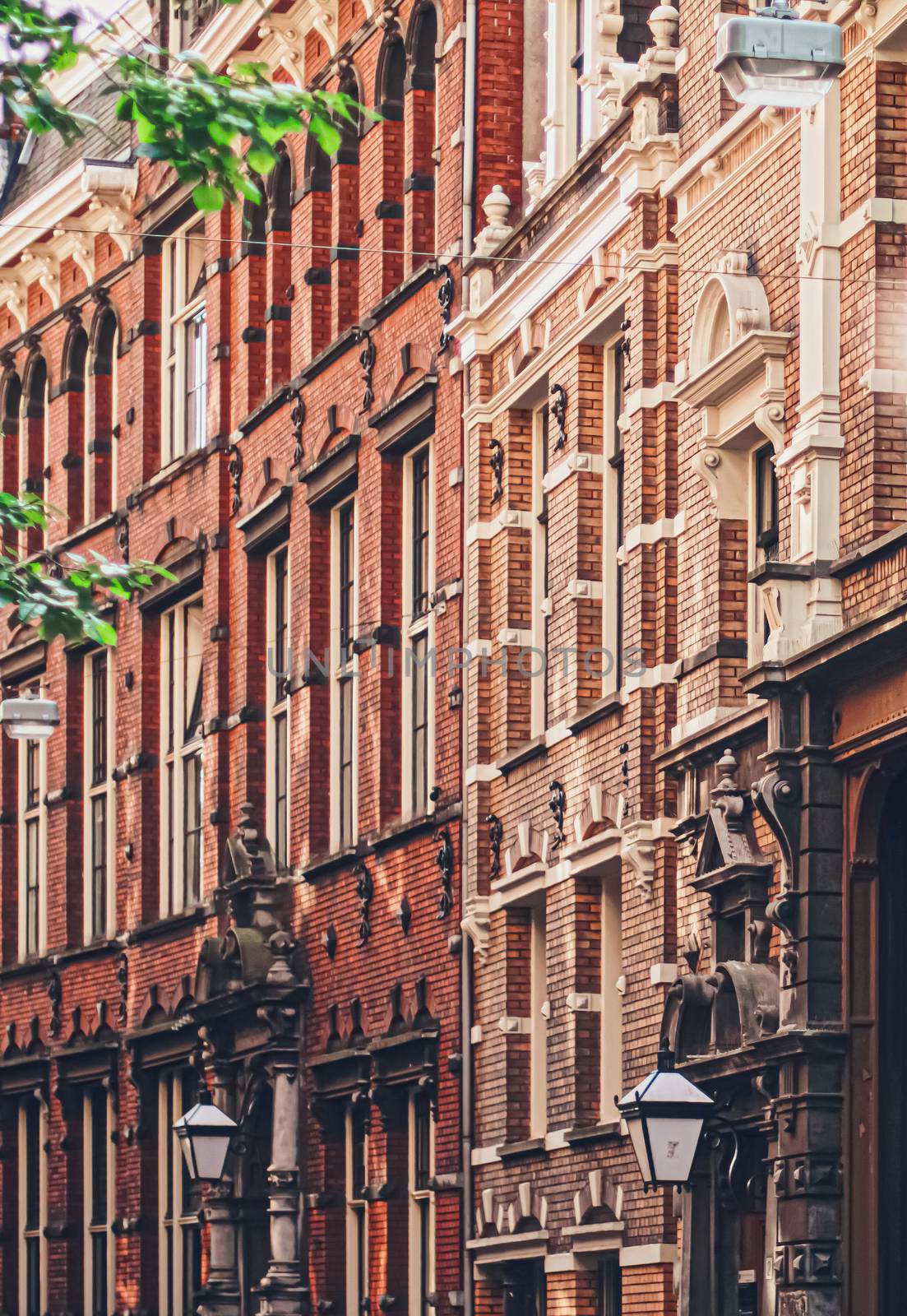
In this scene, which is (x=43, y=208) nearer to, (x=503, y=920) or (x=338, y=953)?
(x=338, y=953)

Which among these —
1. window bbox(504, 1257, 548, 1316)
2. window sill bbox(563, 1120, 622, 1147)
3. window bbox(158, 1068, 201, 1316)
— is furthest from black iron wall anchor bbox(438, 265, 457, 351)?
window bbox(158, 1068, 201, 1316)

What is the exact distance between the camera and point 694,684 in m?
19.9

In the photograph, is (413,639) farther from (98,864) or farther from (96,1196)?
(96,1196)

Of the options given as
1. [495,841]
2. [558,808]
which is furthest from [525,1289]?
[558,808]

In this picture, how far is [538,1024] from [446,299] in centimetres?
583

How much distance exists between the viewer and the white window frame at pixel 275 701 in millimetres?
29734

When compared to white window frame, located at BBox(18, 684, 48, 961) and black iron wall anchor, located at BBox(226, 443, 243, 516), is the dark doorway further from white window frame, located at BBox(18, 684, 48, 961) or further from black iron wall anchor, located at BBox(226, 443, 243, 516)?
white window frame, located at BBox(18, 684, 48, 961)

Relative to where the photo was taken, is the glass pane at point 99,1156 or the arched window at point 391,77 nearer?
the arched window at point 391,77

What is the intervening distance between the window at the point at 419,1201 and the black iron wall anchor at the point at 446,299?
231 inches

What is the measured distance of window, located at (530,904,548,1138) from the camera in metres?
23.3

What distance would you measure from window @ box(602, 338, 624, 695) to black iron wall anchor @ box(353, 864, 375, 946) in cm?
520

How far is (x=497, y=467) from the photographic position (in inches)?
963

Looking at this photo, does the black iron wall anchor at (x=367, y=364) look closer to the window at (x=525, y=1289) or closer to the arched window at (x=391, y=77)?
the arched window at (x=391, y=77)

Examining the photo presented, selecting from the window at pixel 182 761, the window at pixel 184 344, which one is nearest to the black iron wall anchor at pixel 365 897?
the window at pixel 182 761
